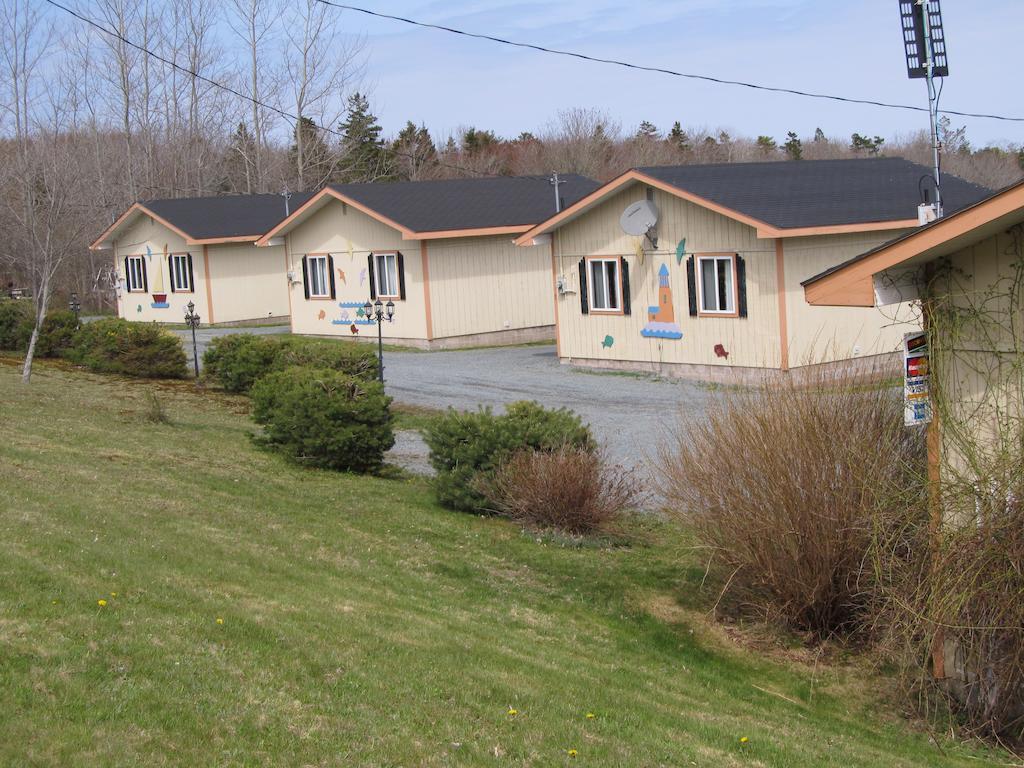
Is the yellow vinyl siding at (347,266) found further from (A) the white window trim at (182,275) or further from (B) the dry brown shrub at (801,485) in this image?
(B) the dry brown shrub at (801,485)

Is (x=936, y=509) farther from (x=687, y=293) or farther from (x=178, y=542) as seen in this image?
(x=687, y=293)

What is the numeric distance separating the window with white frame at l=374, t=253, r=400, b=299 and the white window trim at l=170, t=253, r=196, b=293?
10208 mm

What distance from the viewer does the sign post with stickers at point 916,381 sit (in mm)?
7234

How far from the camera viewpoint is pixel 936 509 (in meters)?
7.03

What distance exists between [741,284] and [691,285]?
119 cm

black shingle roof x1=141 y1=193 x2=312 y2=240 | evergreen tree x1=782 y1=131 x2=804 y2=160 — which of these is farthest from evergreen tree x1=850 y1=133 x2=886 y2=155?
black shingle roof x1=141 y1=193 x2=312 y2=240

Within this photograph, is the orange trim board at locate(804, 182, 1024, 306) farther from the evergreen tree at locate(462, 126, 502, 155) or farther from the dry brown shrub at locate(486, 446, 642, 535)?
the evergreen tree at locate(462, 126, 502, 155)

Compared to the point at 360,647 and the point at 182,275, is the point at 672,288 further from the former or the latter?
the point at 182,275

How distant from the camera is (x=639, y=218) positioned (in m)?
22.5

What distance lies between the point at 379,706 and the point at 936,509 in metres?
3.46

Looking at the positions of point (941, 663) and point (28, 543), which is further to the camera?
point (28, 543)

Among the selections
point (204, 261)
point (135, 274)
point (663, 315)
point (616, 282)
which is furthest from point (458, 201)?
point (135, 274)

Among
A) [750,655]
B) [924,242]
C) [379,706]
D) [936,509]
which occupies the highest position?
[924,242]

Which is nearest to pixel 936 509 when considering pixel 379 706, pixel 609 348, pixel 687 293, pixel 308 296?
pixel 379 706
